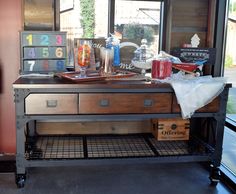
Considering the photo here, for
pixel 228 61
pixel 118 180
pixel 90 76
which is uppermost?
pixel 228 61

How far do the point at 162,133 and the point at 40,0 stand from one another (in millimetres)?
1551

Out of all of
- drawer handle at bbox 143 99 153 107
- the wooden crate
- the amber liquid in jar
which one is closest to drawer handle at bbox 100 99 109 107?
drawer handle at bbox 143 99 153 107

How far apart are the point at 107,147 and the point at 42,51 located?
977 mm

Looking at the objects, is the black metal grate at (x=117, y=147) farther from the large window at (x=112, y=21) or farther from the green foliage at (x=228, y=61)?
the green foliage at (x=228, y=61)

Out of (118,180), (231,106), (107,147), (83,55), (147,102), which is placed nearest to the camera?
(147,102)

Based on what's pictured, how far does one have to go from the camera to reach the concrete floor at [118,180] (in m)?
2.59

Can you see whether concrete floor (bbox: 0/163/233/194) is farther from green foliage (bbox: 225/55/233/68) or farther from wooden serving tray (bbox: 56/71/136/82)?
green foliage (bbox: 225/55/233/68)

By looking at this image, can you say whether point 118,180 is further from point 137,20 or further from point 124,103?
point 137,20

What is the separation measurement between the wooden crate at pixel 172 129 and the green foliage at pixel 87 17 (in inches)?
39.5

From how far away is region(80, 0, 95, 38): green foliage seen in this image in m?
2.94

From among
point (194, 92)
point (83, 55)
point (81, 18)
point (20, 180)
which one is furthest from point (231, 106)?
point (20, 180)

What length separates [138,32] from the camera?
10.1 feet

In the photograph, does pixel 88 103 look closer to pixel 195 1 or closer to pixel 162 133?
pixel 162 133

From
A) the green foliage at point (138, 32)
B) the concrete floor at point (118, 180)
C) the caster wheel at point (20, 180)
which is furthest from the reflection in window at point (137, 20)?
the caster wheel at point (20, 180)
